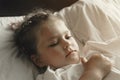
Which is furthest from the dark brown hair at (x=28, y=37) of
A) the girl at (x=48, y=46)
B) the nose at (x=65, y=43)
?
the nose at (x=65, y=43)

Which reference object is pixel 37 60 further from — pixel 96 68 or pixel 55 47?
pixel 96 68

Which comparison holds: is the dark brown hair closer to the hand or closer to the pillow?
the pillow

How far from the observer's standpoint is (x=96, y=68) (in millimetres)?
993

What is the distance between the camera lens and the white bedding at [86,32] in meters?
1.07

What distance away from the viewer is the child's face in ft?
3.49

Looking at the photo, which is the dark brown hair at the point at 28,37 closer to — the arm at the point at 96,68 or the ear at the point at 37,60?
the ear at the point at 37,60

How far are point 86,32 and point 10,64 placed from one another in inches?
14.9

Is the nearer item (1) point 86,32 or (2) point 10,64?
(2) point 10,64

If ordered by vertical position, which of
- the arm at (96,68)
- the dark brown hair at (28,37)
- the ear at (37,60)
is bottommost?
the arm at (96,68)

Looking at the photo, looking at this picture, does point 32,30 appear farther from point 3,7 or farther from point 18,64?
point 3,7

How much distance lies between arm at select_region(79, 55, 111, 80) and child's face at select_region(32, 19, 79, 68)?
75mm

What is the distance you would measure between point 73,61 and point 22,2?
0.62 meters

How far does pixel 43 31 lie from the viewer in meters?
1.09

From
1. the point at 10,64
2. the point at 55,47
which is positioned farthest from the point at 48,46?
the point at 10,64
